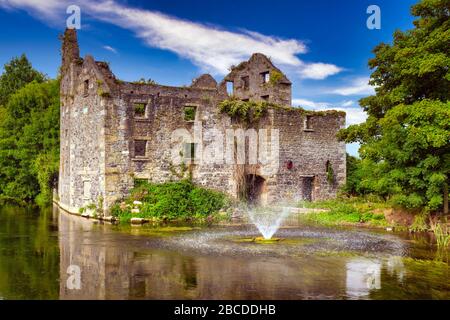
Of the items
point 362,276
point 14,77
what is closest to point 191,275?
point 362,276

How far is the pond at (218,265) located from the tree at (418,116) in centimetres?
234

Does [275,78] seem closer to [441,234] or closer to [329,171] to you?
[329,171]

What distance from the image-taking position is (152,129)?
27.5 m

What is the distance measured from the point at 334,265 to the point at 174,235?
7915 mm

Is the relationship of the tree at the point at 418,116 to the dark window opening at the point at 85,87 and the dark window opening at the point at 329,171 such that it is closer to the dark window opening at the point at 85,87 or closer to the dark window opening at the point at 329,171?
the dark window opening at the point at 329,171

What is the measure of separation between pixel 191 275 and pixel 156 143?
15852mm

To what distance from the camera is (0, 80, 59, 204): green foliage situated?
38.6 metres

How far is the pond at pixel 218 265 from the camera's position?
1088 centimetres

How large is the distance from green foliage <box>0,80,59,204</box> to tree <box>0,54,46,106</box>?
12306 mm

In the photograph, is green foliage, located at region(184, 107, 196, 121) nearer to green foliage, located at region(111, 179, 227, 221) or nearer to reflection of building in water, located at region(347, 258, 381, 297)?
green foliage, located at region(111, 179, 227, 221)

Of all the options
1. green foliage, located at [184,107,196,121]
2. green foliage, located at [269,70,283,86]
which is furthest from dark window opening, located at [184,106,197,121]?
green foliage, located at [269,70,283,86]

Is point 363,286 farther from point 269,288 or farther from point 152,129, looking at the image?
point 152,129

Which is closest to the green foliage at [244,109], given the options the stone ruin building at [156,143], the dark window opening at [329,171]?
the stone ruin building at [156,143]

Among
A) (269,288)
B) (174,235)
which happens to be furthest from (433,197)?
(269,288)
